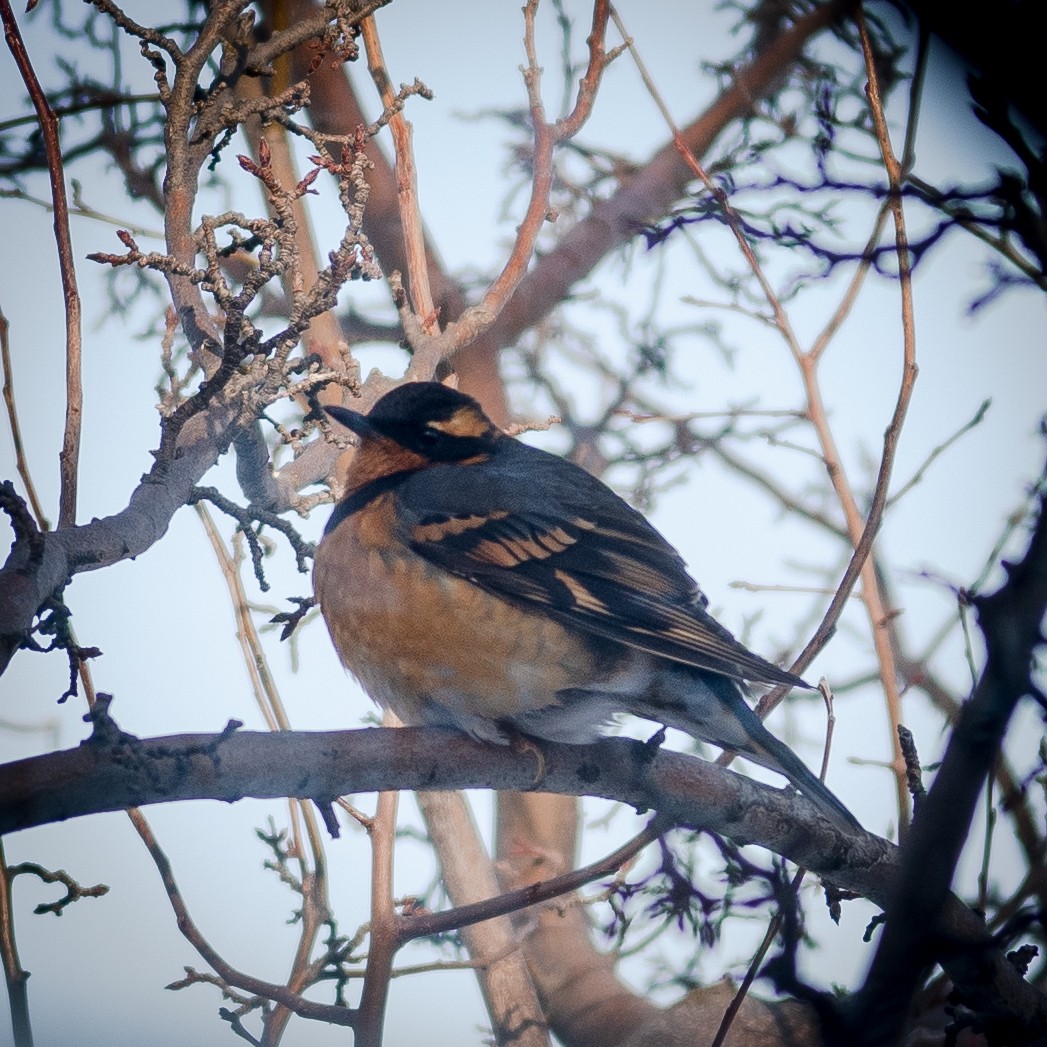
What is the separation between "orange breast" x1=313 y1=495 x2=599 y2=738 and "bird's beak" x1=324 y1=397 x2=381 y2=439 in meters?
0.53

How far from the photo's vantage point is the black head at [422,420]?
3979 millimetres

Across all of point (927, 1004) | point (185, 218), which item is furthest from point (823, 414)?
point (185, 218)

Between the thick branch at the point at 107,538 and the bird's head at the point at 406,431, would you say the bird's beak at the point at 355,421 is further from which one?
the thick branch at the point at 107,538

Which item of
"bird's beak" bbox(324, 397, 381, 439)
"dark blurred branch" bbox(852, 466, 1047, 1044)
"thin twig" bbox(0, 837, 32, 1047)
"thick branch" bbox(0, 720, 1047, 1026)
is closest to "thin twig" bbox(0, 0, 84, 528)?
"thick branch" bbox(0, 720, 1047, 1026)

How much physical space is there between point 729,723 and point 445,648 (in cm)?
84

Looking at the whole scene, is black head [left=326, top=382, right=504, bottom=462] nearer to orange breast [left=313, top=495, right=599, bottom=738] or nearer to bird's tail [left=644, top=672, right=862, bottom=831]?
orange breast [left=313, top=495, right=599, bottom=738]

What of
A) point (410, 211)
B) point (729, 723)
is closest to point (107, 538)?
point (729, 723)

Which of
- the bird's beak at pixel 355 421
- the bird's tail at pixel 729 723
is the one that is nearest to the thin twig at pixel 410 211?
the bird's beak at pixel 355 421

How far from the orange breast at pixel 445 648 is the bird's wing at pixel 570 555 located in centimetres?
7

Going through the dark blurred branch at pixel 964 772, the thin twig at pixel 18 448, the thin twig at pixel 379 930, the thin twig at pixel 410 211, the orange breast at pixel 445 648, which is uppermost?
the thin twig at pixel 410 211

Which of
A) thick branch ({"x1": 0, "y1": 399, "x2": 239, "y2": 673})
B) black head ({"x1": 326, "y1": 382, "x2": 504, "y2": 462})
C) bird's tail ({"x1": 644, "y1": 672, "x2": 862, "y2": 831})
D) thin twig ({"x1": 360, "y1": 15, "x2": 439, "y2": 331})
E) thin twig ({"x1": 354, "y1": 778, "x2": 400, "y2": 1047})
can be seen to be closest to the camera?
thick branch ({"x1": 0, "y1": 399, "x2": 239, "y2": 673})

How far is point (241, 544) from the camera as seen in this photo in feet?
13.8

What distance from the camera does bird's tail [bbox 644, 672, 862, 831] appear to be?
317 centimetres

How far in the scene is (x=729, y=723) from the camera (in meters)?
3.28
